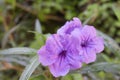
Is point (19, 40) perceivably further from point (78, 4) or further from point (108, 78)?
point (108, 78)

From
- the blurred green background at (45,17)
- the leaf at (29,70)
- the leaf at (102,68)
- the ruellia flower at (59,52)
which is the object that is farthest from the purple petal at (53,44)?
the blurred green background at (45,17)

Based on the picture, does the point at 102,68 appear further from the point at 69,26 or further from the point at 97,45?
the point at 69,26

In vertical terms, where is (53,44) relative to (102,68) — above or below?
above

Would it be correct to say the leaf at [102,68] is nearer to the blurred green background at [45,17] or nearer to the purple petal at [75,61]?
the purple petal at [75,61]

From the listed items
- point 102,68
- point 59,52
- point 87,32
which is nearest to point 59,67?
point 59,52

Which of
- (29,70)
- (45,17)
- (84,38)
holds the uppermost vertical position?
(84,38)

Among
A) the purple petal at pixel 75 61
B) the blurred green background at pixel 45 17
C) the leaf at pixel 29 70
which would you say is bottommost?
the blurred green background at pixel 45 17

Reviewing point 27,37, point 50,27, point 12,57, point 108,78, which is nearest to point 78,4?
point 50,27

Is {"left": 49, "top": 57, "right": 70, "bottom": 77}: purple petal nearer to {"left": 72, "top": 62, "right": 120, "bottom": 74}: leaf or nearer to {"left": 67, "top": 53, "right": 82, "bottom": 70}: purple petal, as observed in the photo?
{"left": 67, "top": 53, "right": 82, "bottom": 70}: purple petal

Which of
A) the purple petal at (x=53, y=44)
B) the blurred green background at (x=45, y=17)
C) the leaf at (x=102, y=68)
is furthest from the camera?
the blurred green background at (x=45, y=17)
